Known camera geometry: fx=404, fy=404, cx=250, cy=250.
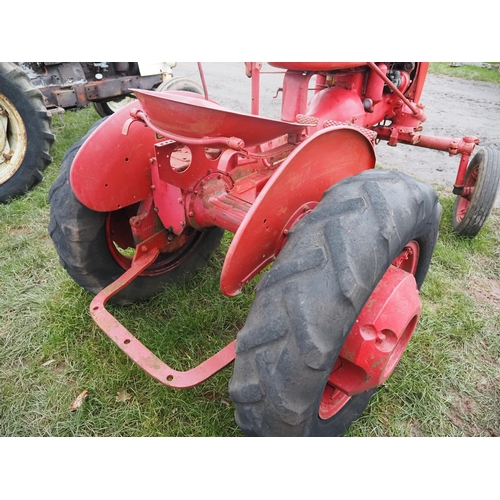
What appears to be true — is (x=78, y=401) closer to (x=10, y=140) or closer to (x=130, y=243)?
(x=130, y=243)

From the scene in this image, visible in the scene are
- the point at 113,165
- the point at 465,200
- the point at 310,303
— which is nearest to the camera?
the point at 310,303

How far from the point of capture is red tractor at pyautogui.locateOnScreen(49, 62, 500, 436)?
1.25 m

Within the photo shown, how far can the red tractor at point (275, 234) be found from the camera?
4.09 ft

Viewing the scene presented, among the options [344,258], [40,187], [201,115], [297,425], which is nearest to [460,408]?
[297,425]

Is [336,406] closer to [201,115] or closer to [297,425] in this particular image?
[297,425]

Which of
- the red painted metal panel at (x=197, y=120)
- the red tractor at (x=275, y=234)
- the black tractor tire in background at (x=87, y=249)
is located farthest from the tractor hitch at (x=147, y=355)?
the red painted metal panel at (x=197, y=120)

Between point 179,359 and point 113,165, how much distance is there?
109 centimetres

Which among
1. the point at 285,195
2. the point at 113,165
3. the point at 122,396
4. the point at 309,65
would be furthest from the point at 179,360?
the point at 309,65

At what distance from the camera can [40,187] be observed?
12.9 feet

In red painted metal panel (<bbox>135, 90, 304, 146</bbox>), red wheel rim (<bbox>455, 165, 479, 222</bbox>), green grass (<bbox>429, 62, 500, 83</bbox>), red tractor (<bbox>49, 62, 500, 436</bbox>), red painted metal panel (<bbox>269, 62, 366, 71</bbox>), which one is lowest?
green grass (<bbox>429, 62, 500, 83</bbox>)

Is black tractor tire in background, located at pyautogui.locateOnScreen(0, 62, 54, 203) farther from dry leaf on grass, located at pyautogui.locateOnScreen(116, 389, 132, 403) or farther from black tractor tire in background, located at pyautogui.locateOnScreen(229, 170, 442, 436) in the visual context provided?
black tractor tire in background, located at pyautogui.locateOnScreen(229, 170, 442, 436)

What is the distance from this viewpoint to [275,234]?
1.49 m

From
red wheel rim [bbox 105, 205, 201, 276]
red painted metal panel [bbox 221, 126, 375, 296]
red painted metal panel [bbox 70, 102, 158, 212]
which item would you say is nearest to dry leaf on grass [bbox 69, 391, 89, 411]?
red wheel rim [bbox 105, 205, 201, 276]

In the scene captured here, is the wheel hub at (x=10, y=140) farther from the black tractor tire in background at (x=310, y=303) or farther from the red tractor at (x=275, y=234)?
the black tractor tire in background at (x=310, y=303)
